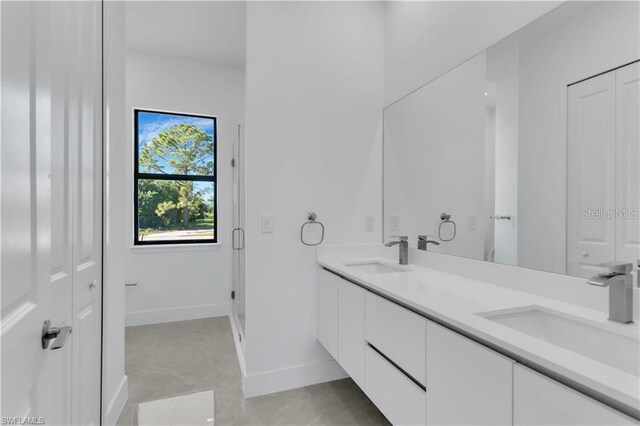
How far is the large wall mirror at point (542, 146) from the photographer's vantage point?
105 cm

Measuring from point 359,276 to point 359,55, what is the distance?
5.54ft

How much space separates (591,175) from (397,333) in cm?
95

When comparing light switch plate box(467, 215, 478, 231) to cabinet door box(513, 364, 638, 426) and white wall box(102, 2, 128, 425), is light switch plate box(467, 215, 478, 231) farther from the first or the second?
white wall box(102, 2, 128, 425)

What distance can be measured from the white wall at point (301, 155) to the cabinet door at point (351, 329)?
0.43 m

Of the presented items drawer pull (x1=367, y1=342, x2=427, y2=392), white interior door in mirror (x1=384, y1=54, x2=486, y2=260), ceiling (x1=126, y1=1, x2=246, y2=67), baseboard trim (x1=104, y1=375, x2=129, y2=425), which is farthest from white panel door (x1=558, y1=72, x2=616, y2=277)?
ceiling (x1=126, y1=1, x2=246, y2=67)

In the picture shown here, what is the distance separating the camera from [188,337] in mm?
2918

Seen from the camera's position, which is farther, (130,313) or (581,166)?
(130,313)

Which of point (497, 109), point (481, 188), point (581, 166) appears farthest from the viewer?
point (481, 188)

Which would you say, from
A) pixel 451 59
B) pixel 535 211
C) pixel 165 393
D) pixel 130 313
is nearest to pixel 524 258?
pixel 535 211

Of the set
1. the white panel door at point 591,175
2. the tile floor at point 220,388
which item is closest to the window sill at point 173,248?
the tile floor at point 220,388

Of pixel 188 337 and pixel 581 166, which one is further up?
pixel 581 166

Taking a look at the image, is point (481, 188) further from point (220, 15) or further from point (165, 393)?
point (220, 15)

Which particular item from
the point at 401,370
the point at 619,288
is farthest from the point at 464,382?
the point at 619,288

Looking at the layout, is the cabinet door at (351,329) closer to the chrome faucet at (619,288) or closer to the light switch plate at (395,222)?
the light switch plate at (395,222)
